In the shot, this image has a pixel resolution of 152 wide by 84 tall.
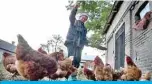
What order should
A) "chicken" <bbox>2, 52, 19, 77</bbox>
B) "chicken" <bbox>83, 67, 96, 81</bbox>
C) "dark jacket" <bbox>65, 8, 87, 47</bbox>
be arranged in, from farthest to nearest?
"dark jacket" <bbox>65, 8, 87, 47</bbox>, "chicken" <bbox>83, 67, 96, 81</bbox>, "chicken" <bbox>2, 52, 19, 77</bbox>

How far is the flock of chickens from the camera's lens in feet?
6.75

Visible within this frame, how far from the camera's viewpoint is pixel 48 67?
7.04 feet

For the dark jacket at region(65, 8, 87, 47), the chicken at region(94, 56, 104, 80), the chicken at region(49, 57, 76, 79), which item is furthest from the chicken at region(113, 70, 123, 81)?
the dark jacket at region(65, 8, 87, 47)

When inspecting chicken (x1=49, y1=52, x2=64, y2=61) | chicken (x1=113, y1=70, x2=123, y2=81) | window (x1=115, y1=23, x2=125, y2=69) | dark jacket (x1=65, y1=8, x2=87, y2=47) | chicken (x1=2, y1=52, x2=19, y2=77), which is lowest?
chicken (x1=113, y1=70, x2=123, y2=81)

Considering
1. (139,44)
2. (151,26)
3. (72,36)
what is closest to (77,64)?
(72,36)

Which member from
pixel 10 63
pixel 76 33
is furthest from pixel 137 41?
pixel 10 63

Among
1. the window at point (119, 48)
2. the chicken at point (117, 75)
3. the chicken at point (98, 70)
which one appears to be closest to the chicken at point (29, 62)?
the chicken at point (98, 70)

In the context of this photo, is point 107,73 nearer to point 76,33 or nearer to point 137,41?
point 76,33

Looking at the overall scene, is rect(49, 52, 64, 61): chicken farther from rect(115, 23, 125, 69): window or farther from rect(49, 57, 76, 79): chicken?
rect(115, 23, 125, 69): window

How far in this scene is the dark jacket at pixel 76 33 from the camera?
2.95 meters

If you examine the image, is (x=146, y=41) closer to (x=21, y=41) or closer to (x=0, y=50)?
(x=0, y=50)

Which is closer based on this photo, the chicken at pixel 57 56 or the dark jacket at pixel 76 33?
the chicken at pixel 57 56

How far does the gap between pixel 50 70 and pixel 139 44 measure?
3.29m

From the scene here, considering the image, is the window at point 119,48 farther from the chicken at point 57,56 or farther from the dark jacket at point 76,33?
the chicken at point 57,56
